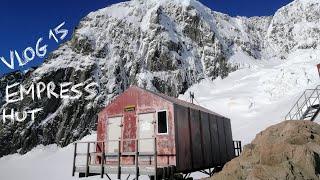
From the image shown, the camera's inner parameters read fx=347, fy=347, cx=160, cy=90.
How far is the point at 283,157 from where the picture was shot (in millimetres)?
13469

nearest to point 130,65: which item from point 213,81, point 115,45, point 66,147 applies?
point 115,45

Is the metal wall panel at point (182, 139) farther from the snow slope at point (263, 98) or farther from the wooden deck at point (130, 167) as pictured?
the snow slope at point (263, 98)

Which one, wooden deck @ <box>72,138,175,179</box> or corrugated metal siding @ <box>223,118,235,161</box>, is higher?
corrugated metal siding @ <box>223,118,235,161</box>

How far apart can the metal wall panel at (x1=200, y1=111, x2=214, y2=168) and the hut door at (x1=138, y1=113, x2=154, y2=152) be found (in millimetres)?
3762

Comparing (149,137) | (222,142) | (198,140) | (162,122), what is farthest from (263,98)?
(149,137)

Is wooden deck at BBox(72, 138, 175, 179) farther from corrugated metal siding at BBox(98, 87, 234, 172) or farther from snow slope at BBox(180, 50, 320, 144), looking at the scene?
snow slope at BBox(180, 50, 320, 144)

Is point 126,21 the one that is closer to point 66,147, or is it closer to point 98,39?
point 98,39

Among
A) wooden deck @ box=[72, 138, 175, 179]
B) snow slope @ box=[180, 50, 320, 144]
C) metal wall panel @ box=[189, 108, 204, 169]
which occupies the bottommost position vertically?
wooden deck @ box=[72, 138, 175, 179]

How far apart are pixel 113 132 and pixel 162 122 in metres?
3.22

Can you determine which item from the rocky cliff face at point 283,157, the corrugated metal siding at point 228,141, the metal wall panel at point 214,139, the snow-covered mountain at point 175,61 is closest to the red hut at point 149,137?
the metal wall panel at point 214,139

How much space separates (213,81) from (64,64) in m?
46.4

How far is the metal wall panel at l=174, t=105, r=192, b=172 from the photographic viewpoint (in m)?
17.2

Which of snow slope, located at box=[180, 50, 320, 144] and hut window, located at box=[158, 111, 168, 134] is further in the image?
snow slope, located at box=[180, 50, 320, 144]

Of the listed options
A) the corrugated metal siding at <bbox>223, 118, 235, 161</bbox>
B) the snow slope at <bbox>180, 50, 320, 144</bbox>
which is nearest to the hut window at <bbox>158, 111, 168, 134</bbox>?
the corrugated metal siding at <bbox>223, 118, 235, 161</bbox>
